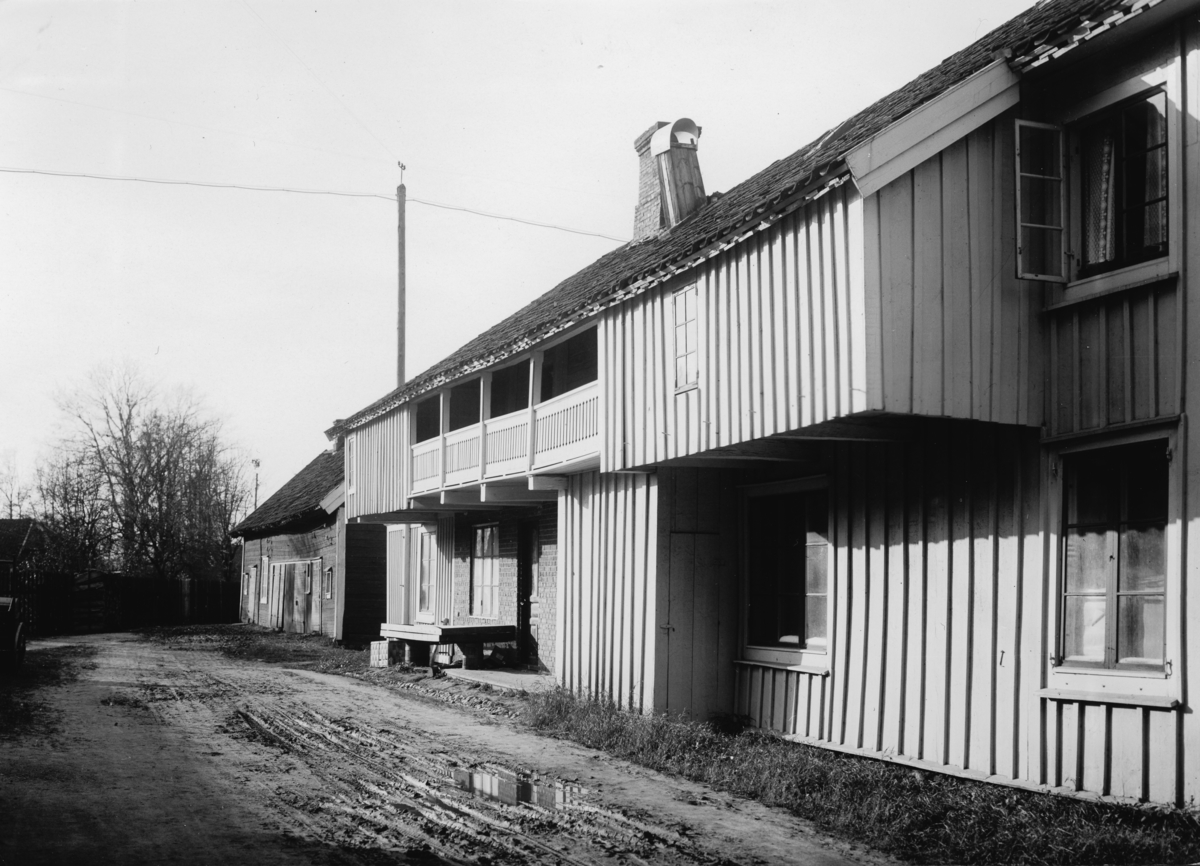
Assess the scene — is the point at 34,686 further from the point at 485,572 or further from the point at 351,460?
the point at 351,460

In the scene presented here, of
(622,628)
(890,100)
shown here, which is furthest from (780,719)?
(890,100)

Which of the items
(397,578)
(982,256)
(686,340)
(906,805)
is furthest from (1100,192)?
(397,578)

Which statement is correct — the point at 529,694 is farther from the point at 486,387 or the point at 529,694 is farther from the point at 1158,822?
the point at 1158,822

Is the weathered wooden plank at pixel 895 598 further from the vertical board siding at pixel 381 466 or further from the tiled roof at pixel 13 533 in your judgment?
the tiled roof at pixel 13 533

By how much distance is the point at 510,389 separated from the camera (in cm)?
1873

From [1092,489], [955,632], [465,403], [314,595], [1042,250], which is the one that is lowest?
[314,595]

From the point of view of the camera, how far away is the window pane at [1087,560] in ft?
25.0

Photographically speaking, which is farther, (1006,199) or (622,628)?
(622,628)

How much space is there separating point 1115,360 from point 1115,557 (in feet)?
4.44

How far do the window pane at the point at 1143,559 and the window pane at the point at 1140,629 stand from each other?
90 mm

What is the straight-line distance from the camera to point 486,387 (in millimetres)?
16547

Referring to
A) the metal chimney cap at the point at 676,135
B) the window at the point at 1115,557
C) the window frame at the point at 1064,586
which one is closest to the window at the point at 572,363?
the metal chimney cap at the point at 676,135

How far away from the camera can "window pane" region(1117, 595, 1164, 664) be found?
7.21 metres

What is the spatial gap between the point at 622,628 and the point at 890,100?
6.47 metres
